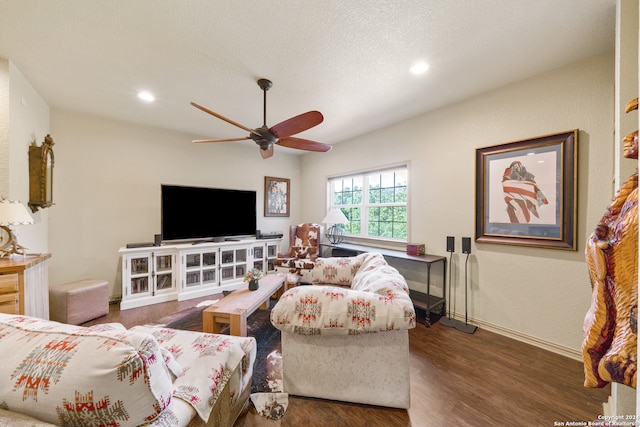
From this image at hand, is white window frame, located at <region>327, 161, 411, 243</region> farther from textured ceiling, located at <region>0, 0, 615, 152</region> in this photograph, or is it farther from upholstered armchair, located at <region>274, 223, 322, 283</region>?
textured ceiling, located at <region>0, 0, 615, 152</region>

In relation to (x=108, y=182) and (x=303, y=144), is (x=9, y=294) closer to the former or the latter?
(x=108, y=182)

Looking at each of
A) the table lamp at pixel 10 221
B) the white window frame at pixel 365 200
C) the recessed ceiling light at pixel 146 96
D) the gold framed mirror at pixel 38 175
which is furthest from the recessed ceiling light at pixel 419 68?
the gold framed mirror at pixel 38 175

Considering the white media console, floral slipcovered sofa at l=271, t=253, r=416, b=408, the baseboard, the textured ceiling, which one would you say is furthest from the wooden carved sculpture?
the white media console

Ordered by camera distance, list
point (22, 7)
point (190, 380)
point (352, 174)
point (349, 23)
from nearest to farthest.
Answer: point (190, 380), point (22, 7), point (349, 23), point (352, 174)

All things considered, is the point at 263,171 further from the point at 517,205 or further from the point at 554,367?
the point at 554,367

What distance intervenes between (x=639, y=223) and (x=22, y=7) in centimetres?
332

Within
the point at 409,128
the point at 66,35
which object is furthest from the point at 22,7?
the point at 409,128

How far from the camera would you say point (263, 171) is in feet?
15.9

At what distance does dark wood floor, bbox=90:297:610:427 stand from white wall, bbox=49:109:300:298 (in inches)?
130

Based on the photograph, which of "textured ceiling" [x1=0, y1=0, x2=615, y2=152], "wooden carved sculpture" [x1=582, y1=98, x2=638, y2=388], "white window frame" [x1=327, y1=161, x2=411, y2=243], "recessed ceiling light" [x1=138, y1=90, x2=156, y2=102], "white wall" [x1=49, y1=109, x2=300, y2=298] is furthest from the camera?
"white window frame" [x1=327, y1=161, x2=411, y2=243]

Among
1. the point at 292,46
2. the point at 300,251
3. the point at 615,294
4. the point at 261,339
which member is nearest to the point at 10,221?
the point at 261,339

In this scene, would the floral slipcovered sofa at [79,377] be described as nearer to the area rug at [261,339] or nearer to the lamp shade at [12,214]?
the area rug at [261,339]

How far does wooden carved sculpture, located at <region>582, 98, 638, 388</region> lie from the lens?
744 millimetres

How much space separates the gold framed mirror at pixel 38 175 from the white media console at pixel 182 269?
0.95 metres
